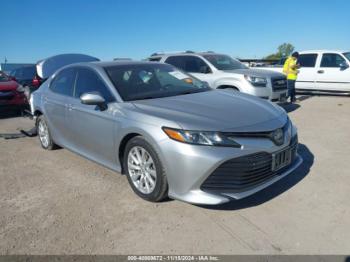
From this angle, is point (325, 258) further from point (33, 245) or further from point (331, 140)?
point (331, 140)

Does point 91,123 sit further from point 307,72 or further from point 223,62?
point 307,72

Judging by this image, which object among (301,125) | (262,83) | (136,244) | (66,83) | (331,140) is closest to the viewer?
(136,244)

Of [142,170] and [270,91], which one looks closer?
[142,170]

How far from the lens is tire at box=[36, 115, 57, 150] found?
5.54m

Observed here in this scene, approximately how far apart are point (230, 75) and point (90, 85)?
184 inches

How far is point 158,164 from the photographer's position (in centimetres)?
325

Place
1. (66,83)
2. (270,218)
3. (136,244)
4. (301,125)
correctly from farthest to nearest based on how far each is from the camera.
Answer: (301,125) → (66,83) → (270,218) → (136,244)

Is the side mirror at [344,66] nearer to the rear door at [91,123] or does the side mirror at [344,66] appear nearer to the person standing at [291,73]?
the person standing at [291,73]

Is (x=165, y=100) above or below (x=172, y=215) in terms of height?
above

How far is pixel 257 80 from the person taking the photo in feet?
26.3

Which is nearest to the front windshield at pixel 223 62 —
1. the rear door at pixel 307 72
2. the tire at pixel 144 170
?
the rear door at pixel 307 72

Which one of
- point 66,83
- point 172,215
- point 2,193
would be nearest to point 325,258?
Result: point 172,215

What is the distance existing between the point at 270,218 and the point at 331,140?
333 cm

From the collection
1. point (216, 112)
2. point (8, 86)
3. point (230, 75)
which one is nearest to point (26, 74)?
point (8, 86)
